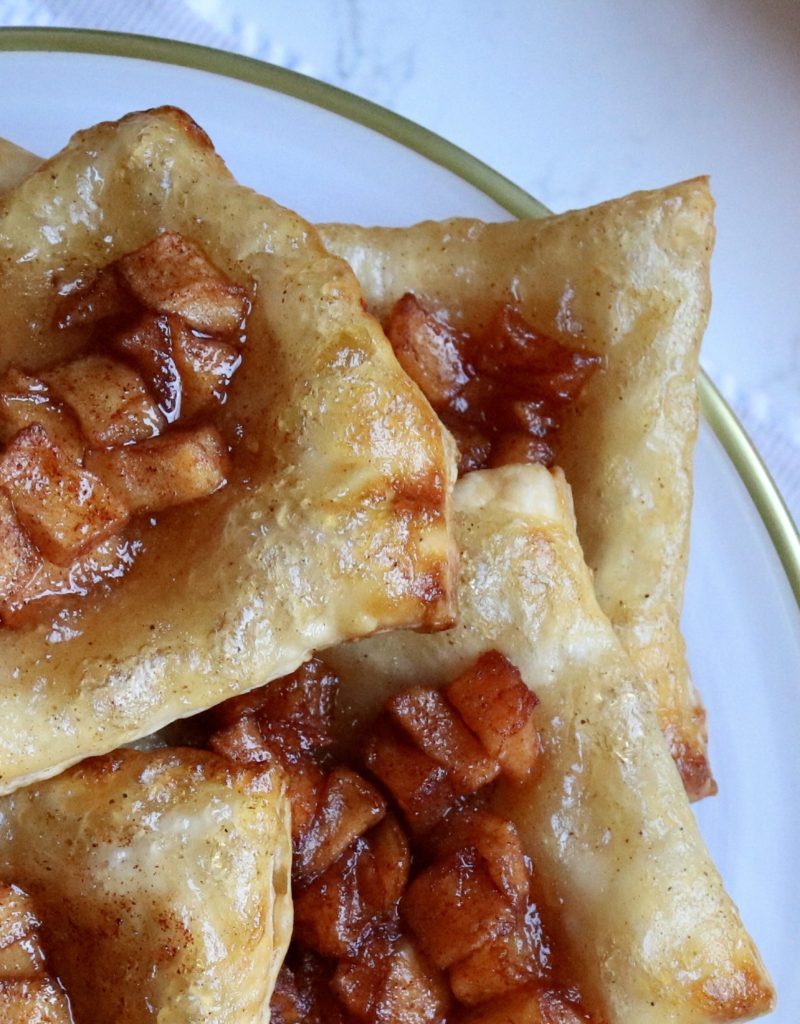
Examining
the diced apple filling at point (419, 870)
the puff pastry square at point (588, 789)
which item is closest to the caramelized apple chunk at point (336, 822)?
the diced apple filling at point (419, 870)

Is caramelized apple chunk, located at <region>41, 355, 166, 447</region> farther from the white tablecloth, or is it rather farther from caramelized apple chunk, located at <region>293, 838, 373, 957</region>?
the white tablecloth

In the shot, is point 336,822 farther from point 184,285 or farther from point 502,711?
point 184,285

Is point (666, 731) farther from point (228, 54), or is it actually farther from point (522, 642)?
point (228, 54)

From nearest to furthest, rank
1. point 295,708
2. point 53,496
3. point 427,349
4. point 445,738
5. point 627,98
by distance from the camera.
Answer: point 53,496
point 445,738
point 295,708
point 427,349
point 627,98

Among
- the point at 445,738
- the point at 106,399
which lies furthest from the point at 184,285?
the point at 445,738

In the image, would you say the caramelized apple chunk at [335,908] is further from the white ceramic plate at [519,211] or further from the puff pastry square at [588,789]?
the white ceramic plate at [519,211]

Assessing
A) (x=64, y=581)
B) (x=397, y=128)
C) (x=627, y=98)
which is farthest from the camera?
(x=627, y=98)
